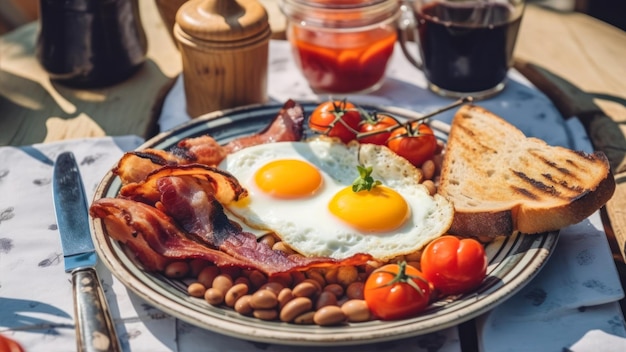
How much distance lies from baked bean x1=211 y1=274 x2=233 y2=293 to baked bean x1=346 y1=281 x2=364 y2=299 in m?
0.33

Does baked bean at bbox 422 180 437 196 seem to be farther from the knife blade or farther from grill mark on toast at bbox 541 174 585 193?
the knife blade

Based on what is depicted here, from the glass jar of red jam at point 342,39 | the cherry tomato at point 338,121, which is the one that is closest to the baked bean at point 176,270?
the cherry tomato at point 338,121

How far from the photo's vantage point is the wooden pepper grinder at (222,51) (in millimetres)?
2932

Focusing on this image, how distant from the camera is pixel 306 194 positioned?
248 cm

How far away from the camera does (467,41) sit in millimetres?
3139

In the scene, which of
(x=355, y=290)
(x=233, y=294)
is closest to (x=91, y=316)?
(x=233, y=294)

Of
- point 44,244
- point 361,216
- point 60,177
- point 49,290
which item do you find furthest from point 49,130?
point 361,216

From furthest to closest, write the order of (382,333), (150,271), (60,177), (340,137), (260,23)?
(260,23)
(340,137)
(60,177)
(150,271)
(382,333)

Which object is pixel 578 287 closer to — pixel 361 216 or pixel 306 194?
pixel 361 216

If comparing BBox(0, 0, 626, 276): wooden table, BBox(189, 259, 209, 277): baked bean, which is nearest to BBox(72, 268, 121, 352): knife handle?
BBox(189, 259, 209, 277): baked bean

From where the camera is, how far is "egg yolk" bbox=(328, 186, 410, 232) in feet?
7.64

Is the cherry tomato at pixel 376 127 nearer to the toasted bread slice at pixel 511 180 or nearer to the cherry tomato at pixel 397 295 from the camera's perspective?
the toasted bread slice at pixel 511 180

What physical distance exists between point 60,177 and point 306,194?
0.85 meters

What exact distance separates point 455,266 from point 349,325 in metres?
0.34
